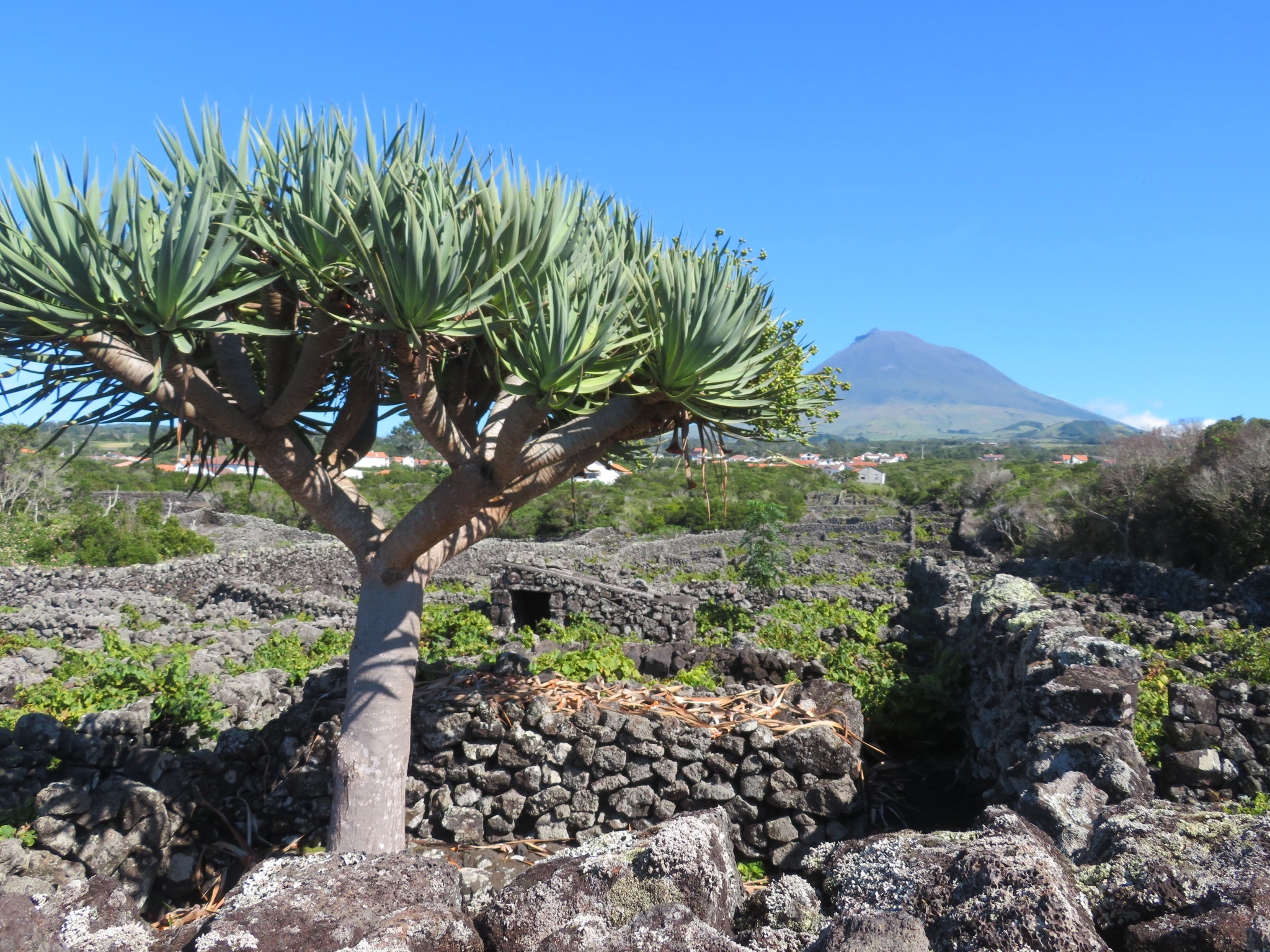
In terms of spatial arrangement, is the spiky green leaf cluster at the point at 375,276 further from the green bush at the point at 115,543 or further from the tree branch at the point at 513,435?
the green bush at the point at 115,543

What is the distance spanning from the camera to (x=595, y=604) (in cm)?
1489

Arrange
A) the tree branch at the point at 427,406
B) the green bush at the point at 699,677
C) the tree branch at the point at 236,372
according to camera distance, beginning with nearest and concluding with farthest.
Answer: the tree branch at the point at 427,406 < the tree branch at the point at 236,372 < the green bush at the point at 699,677

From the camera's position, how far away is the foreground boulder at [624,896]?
2023 mm

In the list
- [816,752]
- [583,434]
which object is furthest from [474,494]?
[816,752]

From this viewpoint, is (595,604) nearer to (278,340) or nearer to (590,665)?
(590,665)

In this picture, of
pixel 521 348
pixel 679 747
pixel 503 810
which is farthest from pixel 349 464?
pixel 679 747

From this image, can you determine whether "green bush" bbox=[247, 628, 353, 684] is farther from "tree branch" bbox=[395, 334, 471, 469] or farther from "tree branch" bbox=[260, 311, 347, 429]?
"tree branch" bbox=[395, 334, 471, 469]

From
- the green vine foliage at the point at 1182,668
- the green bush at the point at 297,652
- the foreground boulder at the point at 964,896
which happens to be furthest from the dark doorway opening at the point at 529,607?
the foreground boulder at the point at 964,896

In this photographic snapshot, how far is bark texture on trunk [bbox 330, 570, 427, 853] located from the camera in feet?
16.9

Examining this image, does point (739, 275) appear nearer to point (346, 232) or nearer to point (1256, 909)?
point (346, 232)

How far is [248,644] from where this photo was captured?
13.9 m

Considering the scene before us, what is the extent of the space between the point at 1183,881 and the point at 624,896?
61.7 inches

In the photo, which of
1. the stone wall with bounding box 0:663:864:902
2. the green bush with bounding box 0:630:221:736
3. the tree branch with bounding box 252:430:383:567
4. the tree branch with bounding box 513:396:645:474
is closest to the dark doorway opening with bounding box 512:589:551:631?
the green bush with bounding box 0:630:221:736

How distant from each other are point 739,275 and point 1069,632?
15.2ft
